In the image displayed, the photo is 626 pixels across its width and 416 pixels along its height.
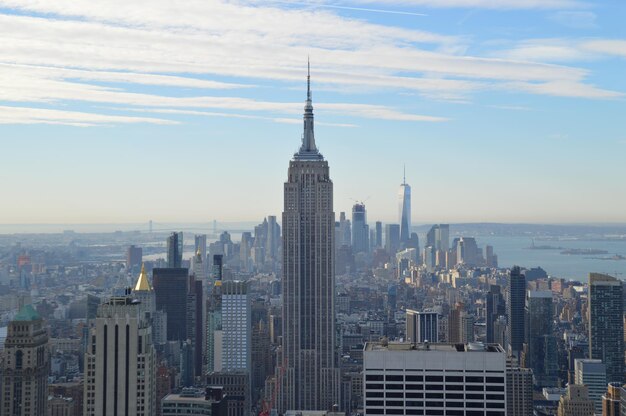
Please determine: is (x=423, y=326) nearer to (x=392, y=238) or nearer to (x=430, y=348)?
(x=392, y=238)

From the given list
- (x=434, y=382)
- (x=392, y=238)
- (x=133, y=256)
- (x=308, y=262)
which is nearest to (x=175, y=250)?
(x=133, y=256)

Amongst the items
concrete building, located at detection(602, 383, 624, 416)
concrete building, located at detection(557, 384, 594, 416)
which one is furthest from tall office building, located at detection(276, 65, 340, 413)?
concrete building, located at detection(602, 383, 624, 416)

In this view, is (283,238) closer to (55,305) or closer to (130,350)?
(55,305)

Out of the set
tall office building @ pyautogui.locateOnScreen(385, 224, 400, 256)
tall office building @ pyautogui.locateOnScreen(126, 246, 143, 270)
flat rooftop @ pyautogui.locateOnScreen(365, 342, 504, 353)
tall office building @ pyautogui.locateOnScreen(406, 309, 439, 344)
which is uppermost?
tall office building @ pyautogui.locateOnScreen(385, 224, 400, 256)

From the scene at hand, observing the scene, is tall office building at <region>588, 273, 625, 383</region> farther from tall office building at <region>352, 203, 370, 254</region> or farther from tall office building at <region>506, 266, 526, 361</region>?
tall office building at <region>352, 203, 370, 254</region>

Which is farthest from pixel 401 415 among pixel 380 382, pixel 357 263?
pixel 357 263
